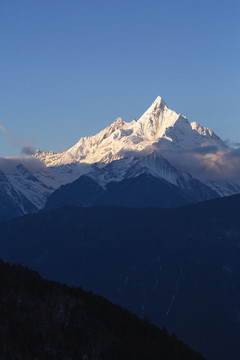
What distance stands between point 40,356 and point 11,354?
8949mm

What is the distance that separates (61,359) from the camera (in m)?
200

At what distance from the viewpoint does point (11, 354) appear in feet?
631

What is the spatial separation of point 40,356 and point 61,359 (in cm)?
475

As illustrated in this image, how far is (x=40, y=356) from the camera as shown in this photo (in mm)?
199000

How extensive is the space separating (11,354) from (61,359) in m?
13.0
